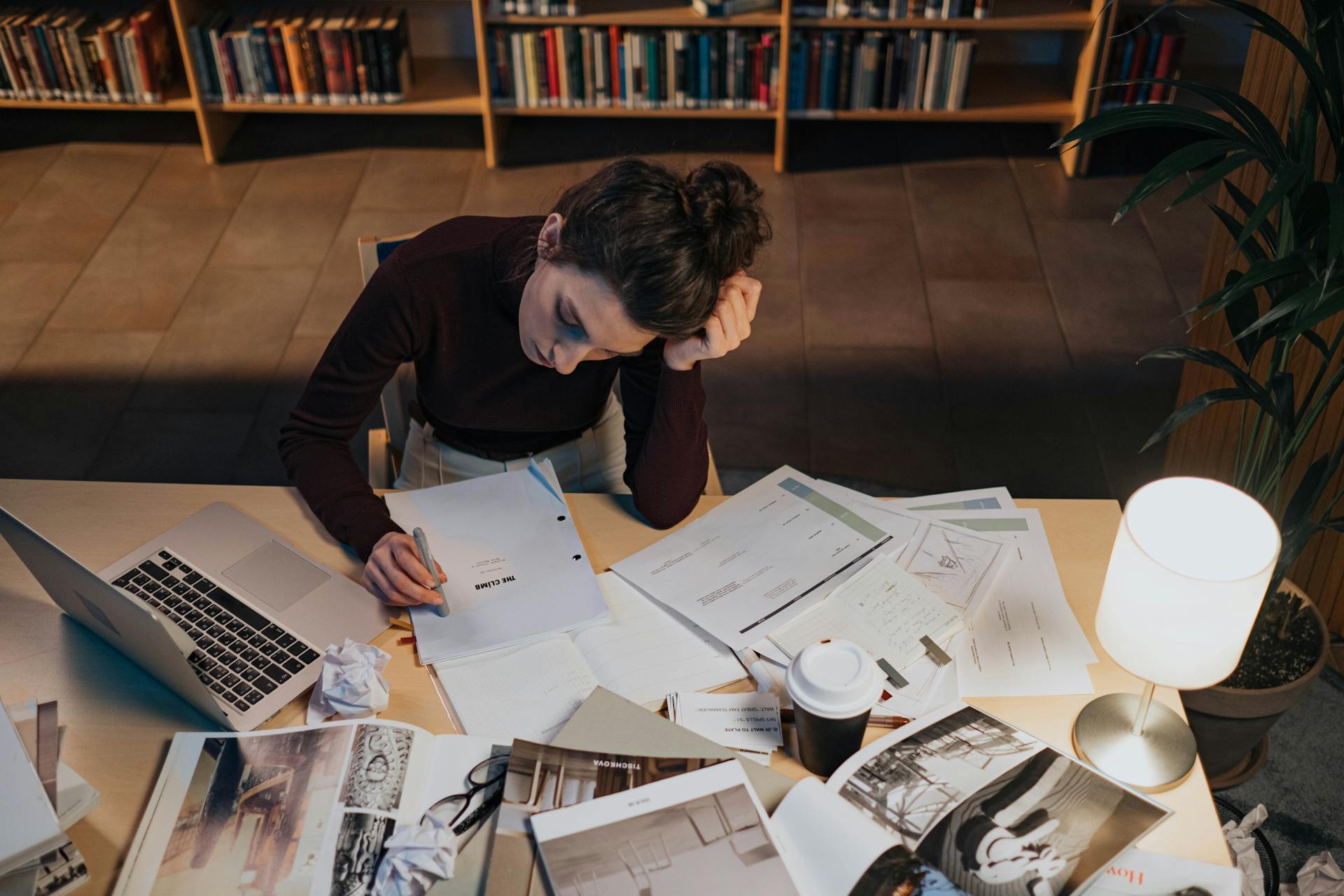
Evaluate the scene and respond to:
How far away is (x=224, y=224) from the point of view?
3.73 metres

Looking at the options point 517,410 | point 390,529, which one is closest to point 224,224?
point 517,410

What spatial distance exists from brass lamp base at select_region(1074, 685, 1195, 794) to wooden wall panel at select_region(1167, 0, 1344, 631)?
35.9 inches

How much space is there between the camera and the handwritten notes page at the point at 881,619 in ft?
4.52

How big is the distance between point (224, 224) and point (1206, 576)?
3261 millimetres

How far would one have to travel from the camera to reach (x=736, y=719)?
130 cm

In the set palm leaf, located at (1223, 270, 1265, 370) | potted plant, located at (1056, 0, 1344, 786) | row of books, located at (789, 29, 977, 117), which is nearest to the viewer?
potted plant, located at (1056, 0, 1344, 786)

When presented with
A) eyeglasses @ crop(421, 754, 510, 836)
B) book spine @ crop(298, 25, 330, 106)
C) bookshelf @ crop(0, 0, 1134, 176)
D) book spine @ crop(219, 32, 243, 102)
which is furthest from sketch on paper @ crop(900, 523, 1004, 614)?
book spine @ crop(219, 32, 243, 102)

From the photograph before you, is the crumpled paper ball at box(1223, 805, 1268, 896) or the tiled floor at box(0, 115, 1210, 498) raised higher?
the crumpled paper ball at box(1223, 805, 1268, 896)

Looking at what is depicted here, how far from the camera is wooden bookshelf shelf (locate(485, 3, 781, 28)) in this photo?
12.3 ft

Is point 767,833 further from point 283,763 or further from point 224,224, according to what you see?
point 224,224

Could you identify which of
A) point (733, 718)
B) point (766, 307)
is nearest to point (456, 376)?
point (733, 718)

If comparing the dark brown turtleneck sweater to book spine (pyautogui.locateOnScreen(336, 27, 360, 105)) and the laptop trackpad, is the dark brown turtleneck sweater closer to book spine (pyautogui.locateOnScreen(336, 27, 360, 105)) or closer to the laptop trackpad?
the laptop trackpad

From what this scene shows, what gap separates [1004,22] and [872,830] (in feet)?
10.5

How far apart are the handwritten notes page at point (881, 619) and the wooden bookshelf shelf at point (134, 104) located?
339cm
